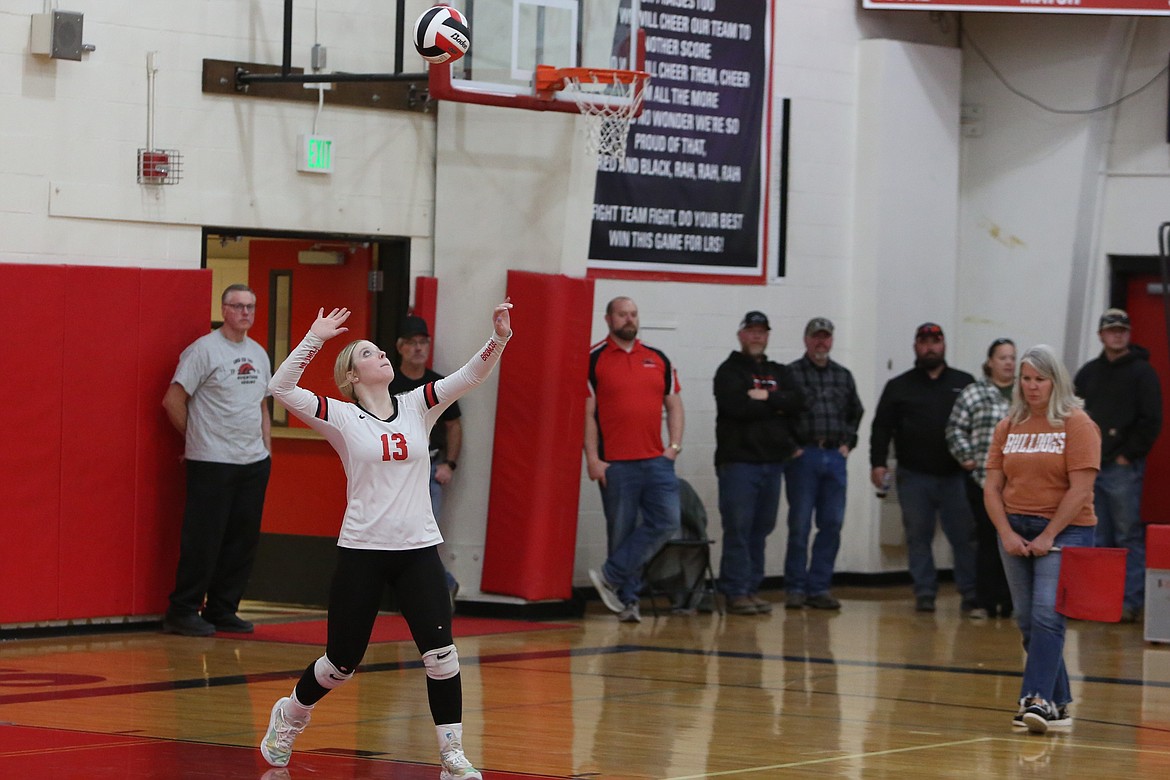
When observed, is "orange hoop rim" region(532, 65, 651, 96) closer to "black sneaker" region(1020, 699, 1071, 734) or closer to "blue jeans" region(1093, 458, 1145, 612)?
"blue jeans" region(1093, 458, 1145, 612)

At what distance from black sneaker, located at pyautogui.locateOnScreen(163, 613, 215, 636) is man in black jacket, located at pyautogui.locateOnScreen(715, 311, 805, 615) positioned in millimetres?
3755

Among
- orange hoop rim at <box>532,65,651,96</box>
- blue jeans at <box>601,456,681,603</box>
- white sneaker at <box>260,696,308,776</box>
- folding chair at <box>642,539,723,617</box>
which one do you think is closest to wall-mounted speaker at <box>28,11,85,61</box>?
orange hoop rim at <box>532,65,651,96</box>

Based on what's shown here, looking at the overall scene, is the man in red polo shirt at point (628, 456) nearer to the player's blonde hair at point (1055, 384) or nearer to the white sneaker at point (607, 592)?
the white sneaker at point (607, 592)

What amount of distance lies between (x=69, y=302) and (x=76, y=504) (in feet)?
3.87

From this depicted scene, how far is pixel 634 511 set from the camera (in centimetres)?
1174

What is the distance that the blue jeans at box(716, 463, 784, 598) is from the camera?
12.4 metres

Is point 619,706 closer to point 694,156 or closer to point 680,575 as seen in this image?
point 680,575

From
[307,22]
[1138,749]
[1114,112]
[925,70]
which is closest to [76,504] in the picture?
[307,22]

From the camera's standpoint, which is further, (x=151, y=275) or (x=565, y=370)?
(x=565, y=370)

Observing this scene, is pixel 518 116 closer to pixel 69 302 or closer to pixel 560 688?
pixel 69 302

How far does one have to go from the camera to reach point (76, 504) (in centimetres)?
1041

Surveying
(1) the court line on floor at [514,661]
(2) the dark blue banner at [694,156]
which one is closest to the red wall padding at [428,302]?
(2) the dark blue banner at [694,156]

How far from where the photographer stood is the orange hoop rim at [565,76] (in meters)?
11.1

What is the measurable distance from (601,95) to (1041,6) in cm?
445
